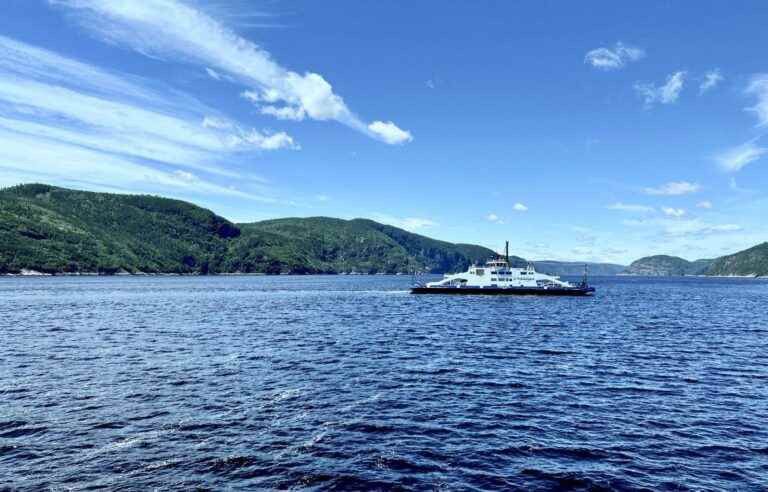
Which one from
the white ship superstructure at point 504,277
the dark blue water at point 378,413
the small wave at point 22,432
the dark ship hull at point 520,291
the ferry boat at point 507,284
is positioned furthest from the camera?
the white ship superstructure at point 504,277

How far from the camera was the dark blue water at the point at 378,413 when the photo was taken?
788 inches

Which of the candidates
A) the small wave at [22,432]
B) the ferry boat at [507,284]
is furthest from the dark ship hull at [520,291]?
the small wave at [22,432]

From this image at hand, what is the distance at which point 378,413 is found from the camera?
28.4 metres

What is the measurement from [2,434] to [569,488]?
2836 centimetres

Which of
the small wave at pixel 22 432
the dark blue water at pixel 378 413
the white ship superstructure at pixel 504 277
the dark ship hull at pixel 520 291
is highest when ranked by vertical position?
the white ship superstructure at pixel 504 277

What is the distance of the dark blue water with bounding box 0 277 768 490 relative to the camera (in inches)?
788

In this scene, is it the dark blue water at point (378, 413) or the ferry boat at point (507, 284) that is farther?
the ferry boat at point (507, 284)

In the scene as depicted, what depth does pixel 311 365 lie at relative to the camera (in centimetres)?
4238

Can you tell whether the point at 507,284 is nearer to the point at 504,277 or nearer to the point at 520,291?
the point at 504,277

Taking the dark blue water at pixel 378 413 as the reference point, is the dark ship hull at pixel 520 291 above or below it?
above

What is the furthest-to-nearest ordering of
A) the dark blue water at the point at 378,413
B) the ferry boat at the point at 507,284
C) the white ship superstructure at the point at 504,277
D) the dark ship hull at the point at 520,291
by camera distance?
the white ship superstructure at the point at 504,277, the ferry boat at the point at 507,284, the dark ship hull at the point at 520,291, the dark blue water at the point at 378,413

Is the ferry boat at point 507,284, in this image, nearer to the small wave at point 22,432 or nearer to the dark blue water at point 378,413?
the dark blue water at point 378,413

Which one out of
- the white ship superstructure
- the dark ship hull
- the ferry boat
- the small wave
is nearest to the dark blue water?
the small wave

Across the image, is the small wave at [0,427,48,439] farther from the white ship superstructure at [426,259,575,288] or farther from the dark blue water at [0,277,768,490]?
the white ship superstructure at [426,259,575,288]
